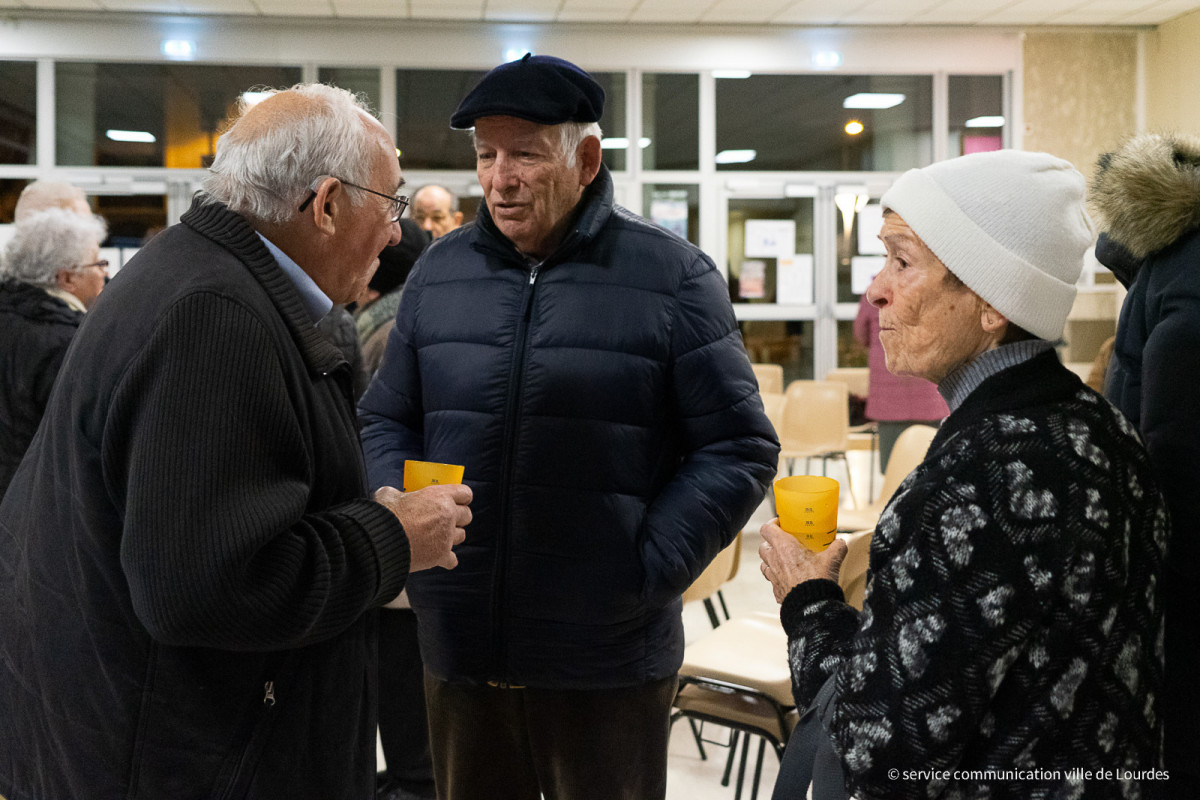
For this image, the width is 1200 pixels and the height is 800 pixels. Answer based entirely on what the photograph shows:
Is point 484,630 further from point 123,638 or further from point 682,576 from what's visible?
point 123,638

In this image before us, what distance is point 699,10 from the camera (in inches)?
342

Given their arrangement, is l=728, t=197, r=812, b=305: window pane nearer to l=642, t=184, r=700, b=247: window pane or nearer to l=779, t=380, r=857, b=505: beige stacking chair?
l=642, t=184, r=700, b=247: window pane

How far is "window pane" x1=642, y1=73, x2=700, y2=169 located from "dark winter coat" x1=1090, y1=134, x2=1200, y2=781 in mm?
7937

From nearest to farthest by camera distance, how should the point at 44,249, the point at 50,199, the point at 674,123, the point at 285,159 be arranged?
1. the point at 285,159
2. the point at 44,249
3. the point at 50,199
4. the point at 674,123

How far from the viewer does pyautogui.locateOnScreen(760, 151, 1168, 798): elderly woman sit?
109 cm

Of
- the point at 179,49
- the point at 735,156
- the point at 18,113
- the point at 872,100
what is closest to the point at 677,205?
the point at 735,156

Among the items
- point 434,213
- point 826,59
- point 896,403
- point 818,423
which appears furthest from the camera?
point 826,59

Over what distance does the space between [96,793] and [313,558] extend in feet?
1.31

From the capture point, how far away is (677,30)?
915 centimetres

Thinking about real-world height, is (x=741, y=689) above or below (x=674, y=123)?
below

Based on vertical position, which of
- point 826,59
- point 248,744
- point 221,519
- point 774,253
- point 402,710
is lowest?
point 402,710

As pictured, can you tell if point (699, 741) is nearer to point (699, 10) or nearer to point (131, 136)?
point (699, 10)

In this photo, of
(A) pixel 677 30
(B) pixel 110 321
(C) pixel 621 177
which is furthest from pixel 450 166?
(B) pixel 110 321

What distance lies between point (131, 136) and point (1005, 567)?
366 inches
